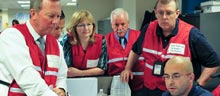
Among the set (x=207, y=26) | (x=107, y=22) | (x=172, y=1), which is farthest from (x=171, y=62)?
(x=107, y=22)

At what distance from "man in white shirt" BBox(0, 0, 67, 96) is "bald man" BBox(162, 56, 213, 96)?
642 mm

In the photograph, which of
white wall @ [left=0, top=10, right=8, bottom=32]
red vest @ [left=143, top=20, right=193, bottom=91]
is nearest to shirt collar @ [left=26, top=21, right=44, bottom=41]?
red vest @ [left=143, top=20, right=193, bottom=91]

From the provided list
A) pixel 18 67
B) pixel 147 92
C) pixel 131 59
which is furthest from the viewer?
pixel 131 59

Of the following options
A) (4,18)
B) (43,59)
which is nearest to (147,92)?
(43,59)

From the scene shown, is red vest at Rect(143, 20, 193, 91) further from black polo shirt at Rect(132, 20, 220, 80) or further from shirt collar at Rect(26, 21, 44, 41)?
shirt collar at Rect(26, 21, 44, 41)

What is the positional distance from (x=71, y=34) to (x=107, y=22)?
15.5 feet

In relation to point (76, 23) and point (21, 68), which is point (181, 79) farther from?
point (76, 23)

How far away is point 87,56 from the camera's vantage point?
8.35 feet

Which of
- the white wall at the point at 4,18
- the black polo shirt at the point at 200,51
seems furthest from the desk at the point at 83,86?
the white wall at the point at 4,18

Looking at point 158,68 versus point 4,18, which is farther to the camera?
point 4,18

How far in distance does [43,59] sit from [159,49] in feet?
2.85

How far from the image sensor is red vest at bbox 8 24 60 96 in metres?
1.67

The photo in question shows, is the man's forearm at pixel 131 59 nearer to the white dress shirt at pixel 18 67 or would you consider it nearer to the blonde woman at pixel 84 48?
the blonde woman at pixel 84 48

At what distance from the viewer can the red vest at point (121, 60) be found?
2602 mm
